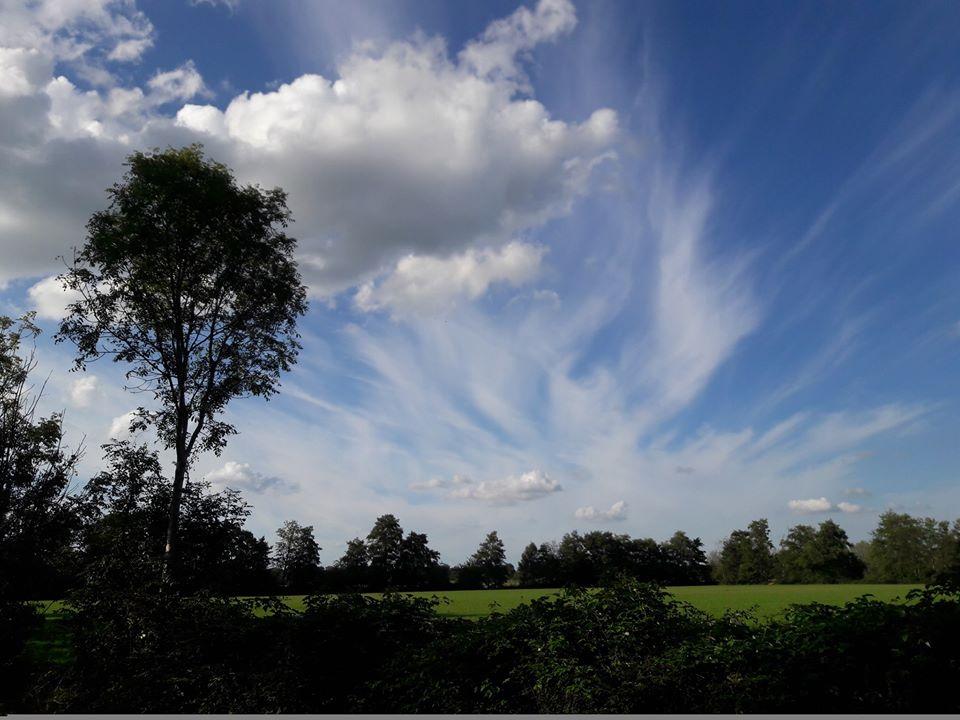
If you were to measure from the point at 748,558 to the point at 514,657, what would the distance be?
→ 101 metres

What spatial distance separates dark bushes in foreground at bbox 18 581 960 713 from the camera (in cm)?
616

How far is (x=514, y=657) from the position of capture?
8.12m

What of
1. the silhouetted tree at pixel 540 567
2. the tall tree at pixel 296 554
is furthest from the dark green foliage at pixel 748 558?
the tall tree at pixel 296 554

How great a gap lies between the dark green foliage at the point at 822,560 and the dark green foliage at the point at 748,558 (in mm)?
2411

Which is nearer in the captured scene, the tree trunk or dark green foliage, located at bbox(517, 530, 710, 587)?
the tree trunk

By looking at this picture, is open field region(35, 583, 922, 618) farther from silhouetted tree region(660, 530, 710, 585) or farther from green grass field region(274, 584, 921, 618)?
silhouetted tree region(660, 530, 710, 585)

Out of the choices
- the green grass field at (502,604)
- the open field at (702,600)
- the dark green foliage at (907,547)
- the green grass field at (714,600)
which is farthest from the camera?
the dark green foliage at (907,547)

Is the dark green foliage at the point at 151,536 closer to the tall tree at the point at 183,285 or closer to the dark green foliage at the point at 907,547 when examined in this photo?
the tall tree at the point at 183,285

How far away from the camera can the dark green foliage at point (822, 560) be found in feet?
294

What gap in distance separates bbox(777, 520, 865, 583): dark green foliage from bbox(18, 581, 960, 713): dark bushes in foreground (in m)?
99.0

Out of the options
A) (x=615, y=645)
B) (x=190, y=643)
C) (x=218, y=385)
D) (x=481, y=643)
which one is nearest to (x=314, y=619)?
(x=190, y=643)

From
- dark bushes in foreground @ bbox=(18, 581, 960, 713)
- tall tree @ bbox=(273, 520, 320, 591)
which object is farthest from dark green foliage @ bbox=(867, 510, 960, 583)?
dark bushes in foreground @ bbox=(18, 581, 960, 713)

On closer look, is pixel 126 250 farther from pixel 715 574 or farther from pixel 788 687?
pixel 715 574

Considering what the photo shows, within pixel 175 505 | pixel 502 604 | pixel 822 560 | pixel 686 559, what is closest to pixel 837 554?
pixel 822 560
